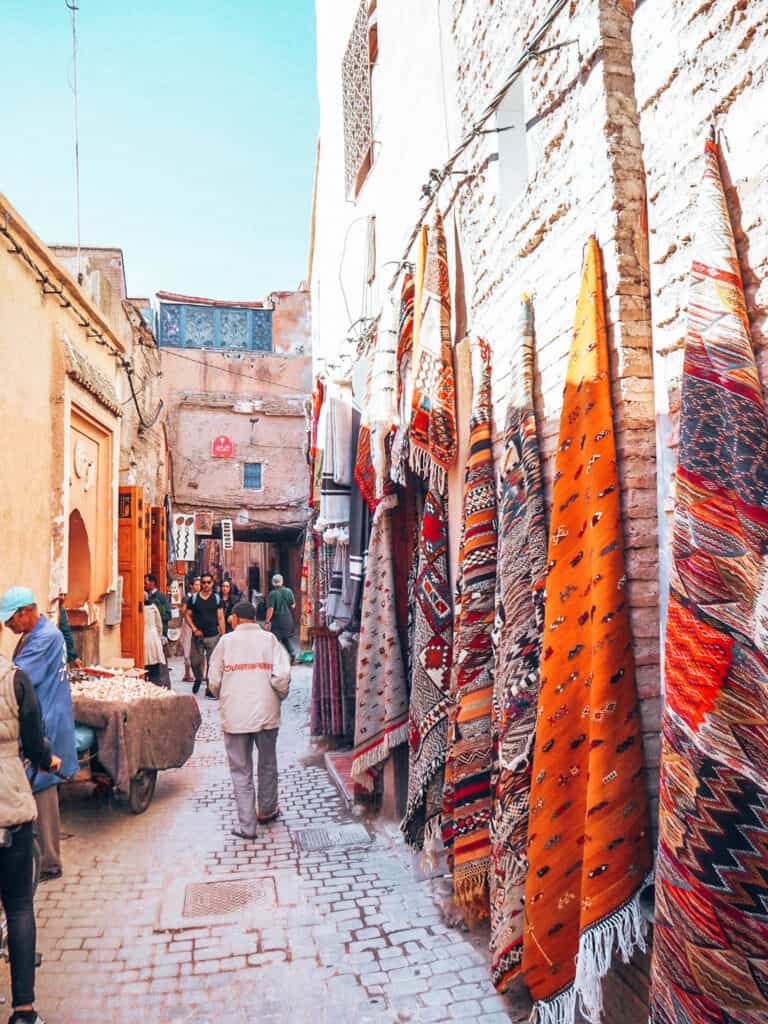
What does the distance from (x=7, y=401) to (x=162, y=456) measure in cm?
1101

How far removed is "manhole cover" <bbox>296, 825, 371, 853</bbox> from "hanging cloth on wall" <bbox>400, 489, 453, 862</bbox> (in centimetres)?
103

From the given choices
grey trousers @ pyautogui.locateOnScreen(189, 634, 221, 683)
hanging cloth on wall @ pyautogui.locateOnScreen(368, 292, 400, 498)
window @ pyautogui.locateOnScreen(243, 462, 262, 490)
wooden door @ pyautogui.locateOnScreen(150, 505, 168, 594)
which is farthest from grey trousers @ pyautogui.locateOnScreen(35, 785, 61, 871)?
window @ pyautogui.locateOnScreen(243, 462, 262, 490)

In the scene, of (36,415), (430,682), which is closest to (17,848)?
(430,682)

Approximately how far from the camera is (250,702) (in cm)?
538

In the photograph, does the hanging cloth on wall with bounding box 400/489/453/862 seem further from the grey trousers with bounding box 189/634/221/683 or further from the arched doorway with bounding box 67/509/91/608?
the grey trousers with bounding box 189/634/221/683

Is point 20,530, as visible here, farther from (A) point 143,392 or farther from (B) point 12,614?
(A) point 143,392

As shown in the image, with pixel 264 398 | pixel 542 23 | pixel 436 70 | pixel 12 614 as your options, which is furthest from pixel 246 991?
pixel 264 398

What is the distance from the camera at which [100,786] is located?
5.90 metres

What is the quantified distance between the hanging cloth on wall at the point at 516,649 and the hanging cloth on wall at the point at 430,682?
101 cm

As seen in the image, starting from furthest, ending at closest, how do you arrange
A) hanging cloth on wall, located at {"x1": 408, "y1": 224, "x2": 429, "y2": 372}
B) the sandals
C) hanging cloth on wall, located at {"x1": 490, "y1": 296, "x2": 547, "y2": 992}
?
the sandals, hanging cloth on wall, located at {"x1": 408, "y1": 224, "x2": 429, "y2": 372}, hanging cloth on wall, located at {"x1": 490, "y1": 296, "x2": 547, "y2": 992}

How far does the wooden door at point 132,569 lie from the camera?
31.4ft

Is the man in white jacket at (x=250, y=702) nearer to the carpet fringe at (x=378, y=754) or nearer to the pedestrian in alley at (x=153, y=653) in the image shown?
the carpet fringe at (x=378, y=754)

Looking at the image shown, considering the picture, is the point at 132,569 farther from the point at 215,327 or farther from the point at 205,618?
the point at 215,327

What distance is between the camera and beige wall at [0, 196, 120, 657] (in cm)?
595
